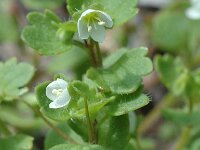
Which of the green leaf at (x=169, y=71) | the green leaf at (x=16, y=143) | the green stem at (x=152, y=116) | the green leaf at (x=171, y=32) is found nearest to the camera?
the green leaf at (x=16, y=143)

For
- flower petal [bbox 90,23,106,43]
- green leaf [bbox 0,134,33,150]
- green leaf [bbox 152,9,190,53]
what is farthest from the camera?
green leaf [bbox 152,9,190,53]

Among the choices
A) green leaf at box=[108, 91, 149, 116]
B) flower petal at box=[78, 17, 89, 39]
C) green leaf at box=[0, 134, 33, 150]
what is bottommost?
green leaf at box=[0, 134, 33, 150]

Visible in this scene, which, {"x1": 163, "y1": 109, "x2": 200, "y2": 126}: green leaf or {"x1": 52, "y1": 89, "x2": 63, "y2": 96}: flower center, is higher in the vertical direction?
{"x1": 52, "y1": 89, "x2": 63, "y2": 96}: flower center

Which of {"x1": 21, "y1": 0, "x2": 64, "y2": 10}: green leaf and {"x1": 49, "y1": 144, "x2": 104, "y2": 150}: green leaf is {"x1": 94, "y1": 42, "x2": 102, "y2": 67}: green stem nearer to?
{"x1": 49, "y1": 144, "x2": 104, "y2": 150}: green leaf

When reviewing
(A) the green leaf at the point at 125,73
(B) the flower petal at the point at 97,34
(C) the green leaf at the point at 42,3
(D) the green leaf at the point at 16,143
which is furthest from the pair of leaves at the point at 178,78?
(C) the green leaf at the point at 42,3

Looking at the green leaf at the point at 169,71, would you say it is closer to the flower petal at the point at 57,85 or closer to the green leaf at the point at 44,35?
the green leaf at the point at 44,35

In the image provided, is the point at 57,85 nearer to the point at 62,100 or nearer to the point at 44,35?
the point at 62,100

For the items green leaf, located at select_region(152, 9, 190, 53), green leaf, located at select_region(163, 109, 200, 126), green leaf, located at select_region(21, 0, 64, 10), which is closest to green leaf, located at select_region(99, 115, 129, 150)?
green leaf, located at select_region(163, 109, 200, 126)
